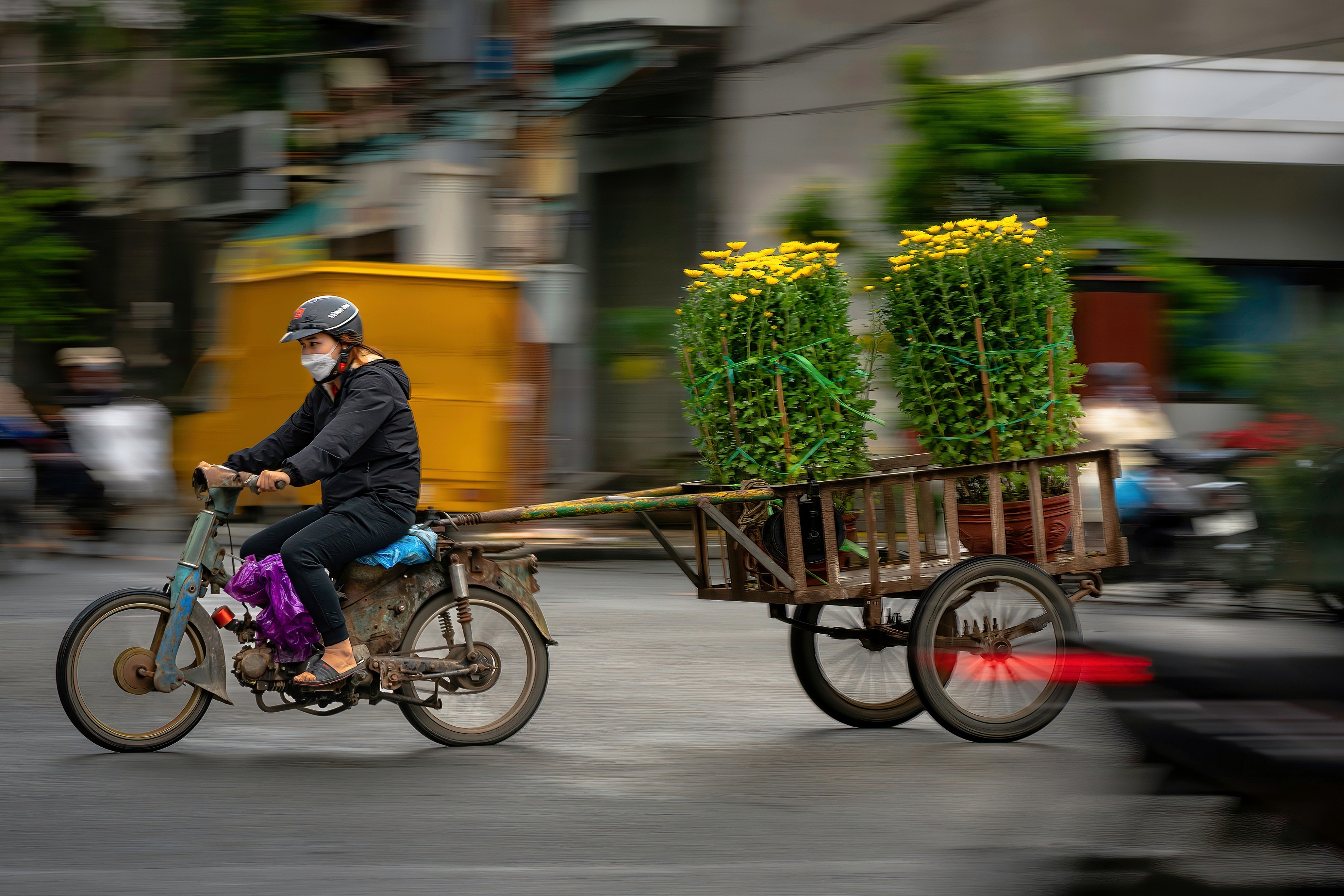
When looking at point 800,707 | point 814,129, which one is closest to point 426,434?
point 814,129

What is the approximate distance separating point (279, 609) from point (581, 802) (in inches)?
55.7

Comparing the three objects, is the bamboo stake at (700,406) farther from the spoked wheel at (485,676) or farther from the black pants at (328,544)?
the black pants at (328,544)

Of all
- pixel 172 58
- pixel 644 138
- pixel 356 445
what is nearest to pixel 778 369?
pixel 356 445

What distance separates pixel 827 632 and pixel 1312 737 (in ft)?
10.1

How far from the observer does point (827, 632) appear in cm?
614

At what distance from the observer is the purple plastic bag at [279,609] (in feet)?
18.5

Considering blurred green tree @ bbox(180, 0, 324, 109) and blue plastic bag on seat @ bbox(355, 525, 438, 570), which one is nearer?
blue plastic bag on seat @ bbox(355, 525, 438, 570)

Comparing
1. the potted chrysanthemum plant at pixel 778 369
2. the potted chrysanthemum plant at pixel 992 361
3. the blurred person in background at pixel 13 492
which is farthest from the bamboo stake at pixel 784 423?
the blurred person in background at pixel 13 492

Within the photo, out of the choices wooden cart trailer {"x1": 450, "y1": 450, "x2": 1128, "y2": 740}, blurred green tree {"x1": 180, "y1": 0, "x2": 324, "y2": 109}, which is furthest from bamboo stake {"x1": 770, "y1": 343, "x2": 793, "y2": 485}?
blurred green tree {"x1": 180, "y1": 0, "x2": 324, "y2": 109}

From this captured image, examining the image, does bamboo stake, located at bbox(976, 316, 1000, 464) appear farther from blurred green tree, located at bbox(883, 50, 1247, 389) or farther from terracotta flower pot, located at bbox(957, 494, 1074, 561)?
blurred green tree, located at bbox(883, 50, 1247, 389)

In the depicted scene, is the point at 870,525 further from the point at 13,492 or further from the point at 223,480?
the point at 13,492

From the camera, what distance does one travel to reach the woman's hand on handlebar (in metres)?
5.45

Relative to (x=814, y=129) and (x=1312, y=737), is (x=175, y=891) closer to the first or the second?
(x=1312, y=737)

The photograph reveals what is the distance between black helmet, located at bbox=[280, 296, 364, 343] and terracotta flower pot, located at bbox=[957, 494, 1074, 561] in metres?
2.52
